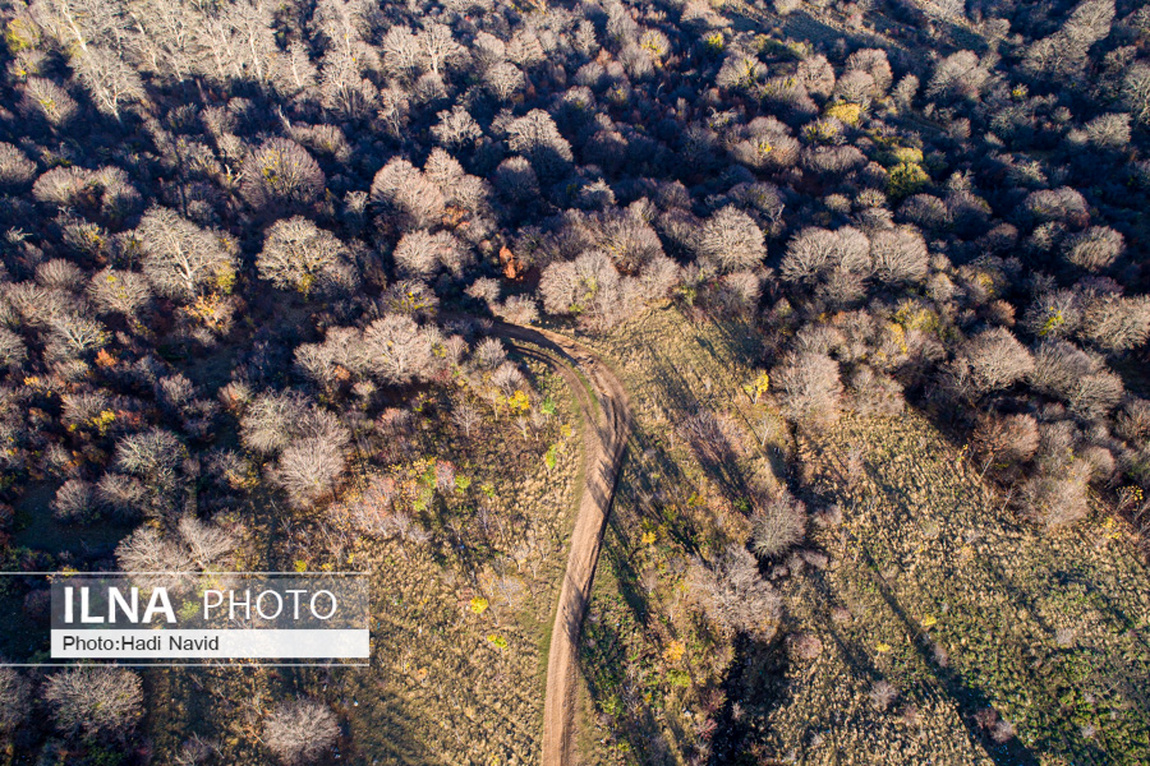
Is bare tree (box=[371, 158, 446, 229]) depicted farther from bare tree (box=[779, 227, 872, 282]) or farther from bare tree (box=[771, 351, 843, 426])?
bare tree (box=[771, 351, 843, 426])

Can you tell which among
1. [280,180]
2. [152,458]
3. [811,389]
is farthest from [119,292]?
[811,389]

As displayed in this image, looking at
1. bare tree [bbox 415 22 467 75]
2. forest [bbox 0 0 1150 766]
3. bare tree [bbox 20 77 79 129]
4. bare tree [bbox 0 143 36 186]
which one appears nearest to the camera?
forest [bbox 0 0 1150 766]

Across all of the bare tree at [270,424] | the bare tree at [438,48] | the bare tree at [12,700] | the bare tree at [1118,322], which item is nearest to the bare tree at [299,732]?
the bare tree at [12,700]

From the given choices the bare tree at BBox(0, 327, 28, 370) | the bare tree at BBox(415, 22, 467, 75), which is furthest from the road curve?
the bare tree at BBox(415, 22, 467, 75)

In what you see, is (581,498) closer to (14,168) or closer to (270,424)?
(270,424)

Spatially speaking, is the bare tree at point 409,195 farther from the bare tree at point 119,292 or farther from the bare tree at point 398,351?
the bare tree at point 119,292

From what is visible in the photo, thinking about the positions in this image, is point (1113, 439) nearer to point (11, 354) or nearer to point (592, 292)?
point (592, 292)
